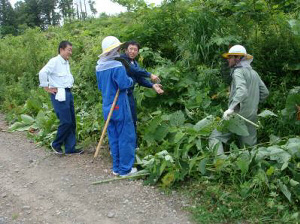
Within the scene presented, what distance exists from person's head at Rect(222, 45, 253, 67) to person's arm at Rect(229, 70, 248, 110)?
0.25m

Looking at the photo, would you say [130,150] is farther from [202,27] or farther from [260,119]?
[202,27]

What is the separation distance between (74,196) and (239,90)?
248 cm

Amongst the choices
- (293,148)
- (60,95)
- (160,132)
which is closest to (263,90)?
(293,148)

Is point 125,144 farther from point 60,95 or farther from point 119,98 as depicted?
point 60,95

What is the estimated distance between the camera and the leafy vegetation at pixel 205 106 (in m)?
3.80

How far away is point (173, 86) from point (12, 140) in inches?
133

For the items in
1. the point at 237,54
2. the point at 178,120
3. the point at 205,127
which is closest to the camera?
the point at 237,54

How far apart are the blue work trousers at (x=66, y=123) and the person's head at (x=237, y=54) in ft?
8.76

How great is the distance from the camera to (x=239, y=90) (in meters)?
4.44

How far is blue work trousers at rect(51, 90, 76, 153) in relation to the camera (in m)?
5.65

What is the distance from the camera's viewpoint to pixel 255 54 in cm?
609

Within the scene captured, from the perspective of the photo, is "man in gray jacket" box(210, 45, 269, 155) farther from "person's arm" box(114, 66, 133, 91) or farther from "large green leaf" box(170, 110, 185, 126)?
"person's arm" box(114, 66, 133, 91)

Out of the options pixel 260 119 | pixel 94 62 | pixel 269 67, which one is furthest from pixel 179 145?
Result: pixel 94 62

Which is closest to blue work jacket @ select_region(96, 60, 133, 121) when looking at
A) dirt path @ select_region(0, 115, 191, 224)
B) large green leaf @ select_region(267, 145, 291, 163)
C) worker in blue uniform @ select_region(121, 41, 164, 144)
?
worker in blue uniform @ select_region(121, 41, 164, 144)
